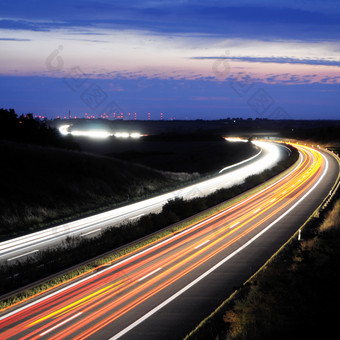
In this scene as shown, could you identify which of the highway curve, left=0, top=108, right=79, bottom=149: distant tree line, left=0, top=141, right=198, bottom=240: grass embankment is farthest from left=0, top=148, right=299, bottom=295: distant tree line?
left=0, top=108, right=79, bottom=149: distant tree line

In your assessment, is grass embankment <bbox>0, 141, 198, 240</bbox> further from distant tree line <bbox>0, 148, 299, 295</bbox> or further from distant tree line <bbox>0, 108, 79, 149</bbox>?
distant tree line <bbox>0, 108, 79, 149</bbox>

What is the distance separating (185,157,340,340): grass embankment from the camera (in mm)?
11273

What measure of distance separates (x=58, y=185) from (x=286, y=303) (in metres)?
27.9

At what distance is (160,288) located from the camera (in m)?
15.2

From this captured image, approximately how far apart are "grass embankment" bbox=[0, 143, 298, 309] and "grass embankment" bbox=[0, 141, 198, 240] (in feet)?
21.1

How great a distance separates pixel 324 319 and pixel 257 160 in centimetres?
5946

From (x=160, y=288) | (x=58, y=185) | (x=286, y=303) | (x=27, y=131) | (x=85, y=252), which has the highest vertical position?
(x=27, y=131)

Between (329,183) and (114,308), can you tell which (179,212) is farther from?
(329,183)

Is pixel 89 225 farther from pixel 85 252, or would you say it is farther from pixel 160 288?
pixel 160 288

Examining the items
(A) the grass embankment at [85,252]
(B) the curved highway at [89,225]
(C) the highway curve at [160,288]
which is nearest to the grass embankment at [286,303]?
(C) the highway curve at [160,288]

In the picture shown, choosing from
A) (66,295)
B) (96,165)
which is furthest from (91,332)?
(96,165)

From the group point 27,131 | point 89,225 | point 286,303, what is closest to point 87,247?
point 89,225

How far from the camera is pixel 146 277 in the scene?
636 inches

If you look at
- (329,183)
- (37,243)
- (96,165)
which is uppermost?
(96,165)
